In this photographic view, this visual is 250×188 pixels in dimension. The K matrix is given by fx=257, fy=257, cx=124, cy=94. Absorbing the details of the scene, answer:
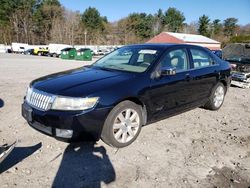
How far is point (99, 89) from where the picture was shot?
3.66m

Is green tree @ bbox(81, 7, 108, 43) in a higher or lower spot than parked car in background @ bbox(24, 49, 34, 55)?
higher

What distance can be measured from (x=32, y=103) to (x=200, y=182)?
2.59 m

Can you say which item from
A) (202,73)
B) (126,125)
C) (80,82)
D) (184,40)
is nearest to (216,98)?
(202,73)

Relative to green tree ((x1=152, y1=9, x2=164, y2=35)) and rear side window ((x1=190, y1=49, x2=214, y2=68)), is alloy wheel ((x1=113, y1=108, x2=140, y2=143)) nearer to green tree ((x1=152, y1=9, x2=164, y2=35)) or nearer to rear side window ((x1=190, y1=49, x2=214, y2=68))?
rear side window ((x1=190, y1=49, x2=214, y2=68))

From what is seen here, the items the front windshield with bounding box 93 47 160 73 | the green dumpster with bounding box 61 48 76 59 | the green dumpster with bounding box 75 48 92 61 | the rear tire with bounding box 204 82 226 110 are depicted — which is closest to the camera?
the front windshield with bounding box 93 47 160 73

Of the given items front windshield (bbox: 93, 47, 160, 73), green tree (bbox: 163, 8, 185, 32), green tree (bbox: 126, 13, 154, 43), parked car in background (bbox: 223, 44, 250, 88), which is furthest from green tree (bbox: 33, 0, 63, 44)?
front windshield (bbox: 93, 47, 160, 73)

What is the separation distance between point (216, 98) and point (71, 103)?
382cm

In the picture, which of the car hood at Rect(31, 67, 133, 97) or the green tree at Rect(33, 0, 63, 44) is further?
the green tree at Rect(33, 0, 63, 44)

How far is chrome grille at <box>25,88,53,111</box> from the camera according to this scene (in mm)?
3590

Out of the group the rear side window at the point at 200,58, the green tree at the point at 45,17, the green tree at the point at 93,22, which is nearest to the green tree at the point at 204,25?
the green tree at the point at 93,22

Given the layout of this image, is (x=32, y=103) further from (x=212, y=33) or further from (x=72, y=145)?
(x=212, y=33)

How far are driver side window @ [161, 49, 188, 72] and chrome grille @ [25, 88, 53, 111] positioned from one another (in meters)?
2.03

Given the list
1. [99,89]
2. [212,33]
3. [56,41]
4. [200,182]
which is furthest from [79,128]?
[212,33]

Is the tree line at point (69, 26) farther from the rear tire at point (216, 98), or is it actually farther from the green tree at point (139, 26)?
the rear tire at point (216, 98)
